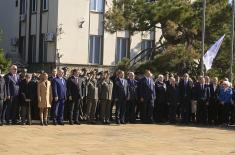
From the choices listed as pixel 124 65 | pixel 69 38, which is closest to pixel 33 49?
pixel 69 38

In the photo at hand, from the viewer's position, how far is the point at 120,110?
65.5 feet

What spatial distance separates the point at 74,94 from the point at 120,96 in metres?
1.82

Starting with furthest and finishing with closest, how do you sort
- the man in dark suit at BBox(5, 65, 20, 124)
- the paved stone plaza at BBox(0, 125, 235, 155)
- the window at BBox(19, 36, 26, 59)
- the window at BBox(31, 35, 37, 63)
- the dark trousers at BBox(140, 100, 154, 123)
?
the window at BBox(19, 36, 26, 59) < the window at BBox(31, 35, 37, 63) < the dark trousers at BBox(140, 100, 154, 123) < the man in dark suit at BBox(5, 65, 20, 124) < the paved stone plaza at BBox(0, 125, 235, 155)

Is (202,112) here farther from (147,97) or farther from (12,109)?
(12,109)

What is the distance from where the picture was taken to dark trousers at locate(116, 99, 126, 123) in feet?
65.1

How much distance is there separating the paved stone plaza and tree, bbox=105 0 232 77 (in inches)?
272

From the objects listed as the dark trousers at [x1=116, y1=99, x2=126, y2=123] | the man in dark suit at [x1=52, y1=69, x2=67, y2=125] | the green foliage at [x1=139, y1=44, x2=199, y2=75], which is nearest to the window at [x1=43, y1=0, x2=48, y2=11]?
the green foliage at [x1=139, y1=44, x2=199, y2=75]

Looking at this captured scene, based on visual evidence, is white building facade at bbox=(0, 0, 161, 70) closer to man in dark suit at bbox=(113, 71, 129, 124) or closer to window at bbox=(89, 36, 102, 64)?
window at bbox=(89, 36, 102, 64)

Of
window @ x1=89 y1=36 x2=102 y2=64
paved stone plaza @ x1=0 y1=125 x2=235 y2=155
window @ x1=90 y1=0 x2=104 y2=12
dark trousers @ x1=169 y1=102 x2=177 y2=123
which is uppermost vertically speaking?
window @ x1=90 y1=0 x2=104 y2=12

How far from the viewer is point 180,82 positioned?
2117cm

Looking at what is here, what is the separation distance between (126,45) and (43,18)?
5.32 meters

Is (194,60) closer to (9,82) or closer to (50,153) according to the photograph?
(9,82)

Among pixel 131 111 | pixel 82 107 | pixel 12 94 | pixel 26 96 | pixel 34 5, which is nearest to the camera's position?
pixel 12 94

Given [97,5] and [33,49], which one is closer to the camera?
[97,5]
